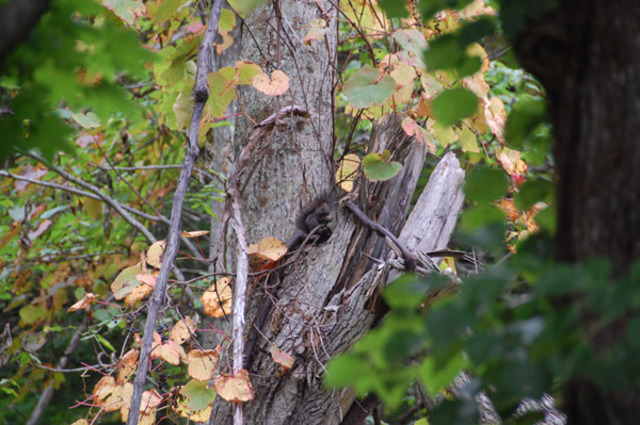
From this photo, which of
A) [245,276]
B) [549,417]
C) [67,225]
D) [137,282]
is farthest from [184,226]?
[549,417]

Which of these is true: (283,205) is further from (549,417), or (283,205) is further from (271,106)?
(549,417)

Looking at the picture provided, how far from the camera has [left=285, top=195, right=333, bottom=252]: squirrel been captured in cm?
164

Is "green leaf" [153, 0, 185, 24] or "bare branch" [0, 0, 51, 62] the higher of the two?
"bare branch" [0, 0, 51, 62]

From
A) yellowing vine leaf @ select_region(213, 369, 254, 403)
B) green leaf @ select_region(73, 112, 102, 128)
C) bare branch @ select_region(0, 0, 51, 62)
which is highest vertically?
bare branch @ select_region(0, 0, 51, 62)

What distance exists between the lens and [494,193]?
0.70m

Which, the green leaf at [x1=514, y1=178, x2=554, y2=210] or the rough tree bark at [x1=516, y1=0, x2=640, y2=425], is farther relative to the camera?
the green leaf at [x1=514, y1=178, x2=554, y2=210]

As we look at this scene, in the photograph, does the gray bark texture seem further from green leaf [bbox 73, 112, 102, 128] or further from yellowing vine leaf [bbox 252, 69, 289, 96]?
green leaf [bbox 73, 112, 102, 128]

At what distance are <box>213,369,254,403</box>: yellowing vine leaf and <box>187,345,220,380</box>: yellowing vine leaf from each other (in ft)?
0.63

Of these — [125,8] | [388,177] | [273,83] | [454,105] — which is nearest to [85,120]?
[125,8]

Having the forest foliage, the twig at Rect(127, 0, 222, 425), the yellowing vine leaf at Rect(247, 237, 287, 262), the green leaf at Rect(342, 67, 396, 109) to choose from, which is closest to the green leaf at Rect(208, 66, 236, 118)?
the forest foliage

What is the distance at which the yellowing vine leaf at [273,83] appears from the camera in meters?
1.55

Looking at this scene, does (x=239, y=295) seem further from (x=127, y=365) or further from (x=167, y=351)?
(x=127, y=365)

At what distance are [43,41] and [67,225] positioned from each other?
3739 mm

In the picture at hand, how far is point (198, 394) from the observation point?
1546 millimetres
